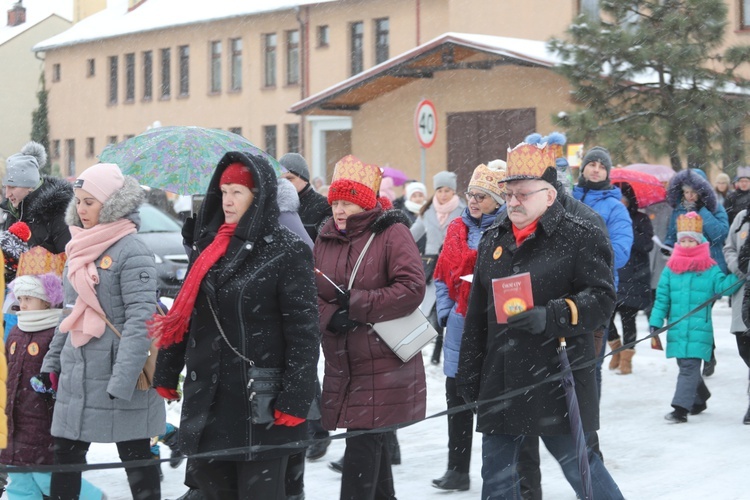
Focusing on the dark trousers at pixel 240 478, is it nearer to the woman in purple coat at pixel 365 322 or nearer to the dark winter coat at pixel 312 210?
the woman in purple coat at pixel 365 322

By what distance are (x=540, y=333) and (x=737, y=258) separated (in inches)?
170

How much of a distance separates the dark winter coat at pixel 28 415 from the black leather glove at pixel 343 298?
1519mm

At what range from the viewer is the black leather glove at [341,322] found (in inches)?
225

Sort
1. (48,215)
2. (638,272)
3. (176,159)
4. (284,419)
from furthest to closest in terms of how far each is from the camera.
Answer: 1. (638,272)
2. (176,159)
3. (48,215)
4. (284,419)

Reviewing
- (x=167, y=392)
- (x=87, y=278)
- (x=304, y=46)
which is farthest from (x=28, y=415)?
(x=304, y=46)

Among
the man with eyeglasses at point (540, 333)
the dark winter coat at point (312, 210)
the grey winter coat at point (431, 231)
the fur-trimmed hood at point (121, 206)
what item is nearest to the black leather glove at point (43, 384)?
the fur-trimmed hood at point (121, 206)

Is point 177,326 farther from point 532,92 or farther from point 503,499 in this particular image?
point 532,92

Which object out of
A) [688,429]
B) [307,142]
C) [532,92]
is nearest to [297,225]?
[688,429]

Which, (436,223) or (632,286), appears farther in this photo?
(436,223)

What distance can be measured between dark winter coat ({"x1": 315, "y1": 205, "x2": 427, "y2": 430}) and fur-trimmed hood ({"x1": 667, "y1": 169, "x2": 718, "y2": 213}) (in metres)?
5.90

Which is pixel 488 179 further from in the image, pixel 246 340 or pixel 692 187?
pixel 692 187

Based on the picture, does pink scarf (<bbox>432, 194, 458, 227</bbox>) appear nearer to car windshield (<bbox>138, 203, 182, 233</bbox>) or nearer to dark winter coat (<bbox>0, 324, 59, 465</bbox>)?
dark winter coat (<bbox>0, 324, 59, 465</bbox>)

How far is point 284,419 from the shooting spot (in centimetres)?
448

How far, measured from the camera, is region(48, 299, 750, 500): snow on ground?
6.72 m
